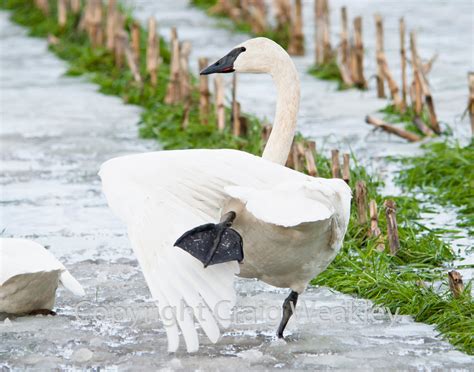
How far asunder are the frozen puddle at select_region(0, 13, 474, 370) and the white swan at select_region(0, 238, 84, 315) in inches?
3.1

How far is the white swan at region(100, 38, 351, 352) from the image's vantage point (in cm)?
448

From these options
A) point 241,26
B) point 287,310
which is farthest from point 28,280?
point 241,26

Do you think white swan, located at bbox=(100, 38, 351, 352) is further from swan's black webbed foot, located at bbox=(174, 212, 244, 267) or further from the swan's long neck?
the swan's long neck

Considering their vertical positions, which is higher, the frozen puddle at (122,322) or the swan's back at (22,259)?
the swan's back at (22,259)

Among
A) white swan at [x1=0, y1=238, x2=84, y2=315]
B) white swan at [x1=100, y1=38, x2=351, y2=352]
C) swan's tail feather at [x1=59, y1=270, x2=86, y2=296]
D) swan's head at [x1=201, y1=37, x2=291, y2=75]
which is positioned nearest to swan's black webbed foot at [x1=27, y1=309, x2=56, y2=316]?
white swan at [x1=0, y1=238, x2=84, y2=315]

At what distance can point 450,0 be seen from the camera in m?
17.6

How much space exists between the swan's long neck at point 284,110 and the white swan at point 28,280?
1.23 meters

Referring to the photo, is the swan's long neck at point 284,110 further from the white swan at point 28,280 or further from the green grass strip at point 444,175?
the green grass strip at point 444,175

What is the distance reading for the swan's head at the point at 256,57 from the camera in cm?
590

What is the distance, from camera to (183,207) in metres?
4.82

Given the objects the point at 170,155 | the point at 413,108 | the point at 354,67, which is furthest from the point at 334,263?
the point at 354,67

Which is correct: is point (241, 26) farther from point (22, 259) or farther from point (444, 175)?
point (22, 259)

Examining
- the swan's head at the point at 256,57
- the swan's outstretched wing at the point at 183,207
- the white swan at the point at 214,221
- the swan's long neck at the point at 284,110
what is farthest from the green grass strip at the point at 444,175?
the swan's outstretched wing at the point at 183,207

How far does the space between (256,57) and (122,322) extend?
1569 mm
